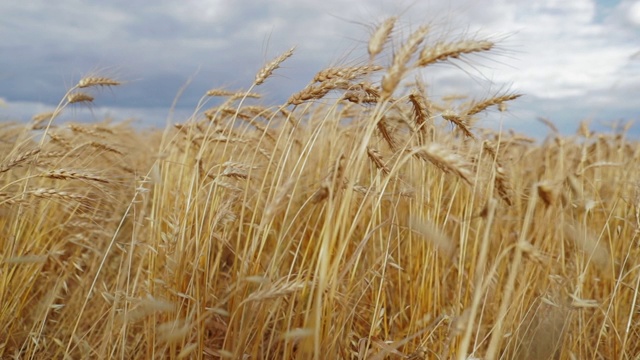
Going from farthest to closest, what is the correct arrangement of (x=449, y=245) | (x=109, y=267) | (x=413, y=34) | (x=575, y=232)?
(x=109, y=267)
(x=575, y=232)
(x=413, y=34)
(x=449, y=245)

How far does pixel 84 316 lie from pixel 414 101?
6.16ft

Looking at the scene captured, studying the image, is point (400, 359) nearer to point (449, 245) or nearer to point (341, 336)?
point (341, 336)

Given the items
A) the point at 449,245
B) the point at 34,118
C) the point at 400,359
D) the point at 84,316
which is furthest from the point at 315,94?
the point at 34,118

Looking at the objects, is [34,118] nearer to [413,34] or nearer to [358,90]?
[358,90]

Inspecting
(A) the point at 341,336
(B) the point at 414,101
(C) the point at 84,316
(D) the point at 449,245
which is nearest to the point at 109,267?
(C) the point at 84,316

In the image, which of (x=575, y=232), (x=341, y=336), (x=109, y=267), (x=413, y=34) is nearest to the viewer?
(x=413, y=34)

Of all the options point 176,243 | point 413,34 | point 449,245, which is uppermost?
point 413,34

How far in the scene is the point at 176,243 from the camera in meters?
2.28

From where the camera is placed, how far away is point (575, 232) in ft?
7.43

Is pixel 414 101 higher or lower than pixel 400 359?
higher

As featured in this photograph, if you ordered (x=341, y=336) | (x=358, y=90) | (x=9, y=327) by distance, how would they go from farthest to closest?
(x=9, y=327) → (x=358, y=90) → (x=341, y=336)

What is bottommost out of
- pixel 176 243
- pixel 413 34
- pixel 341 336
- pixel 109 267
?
pixel 109 267

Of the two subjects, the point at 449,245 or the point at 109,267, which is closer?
the point at 449,245

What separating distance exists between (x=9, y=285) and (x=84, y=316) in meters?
0.37
